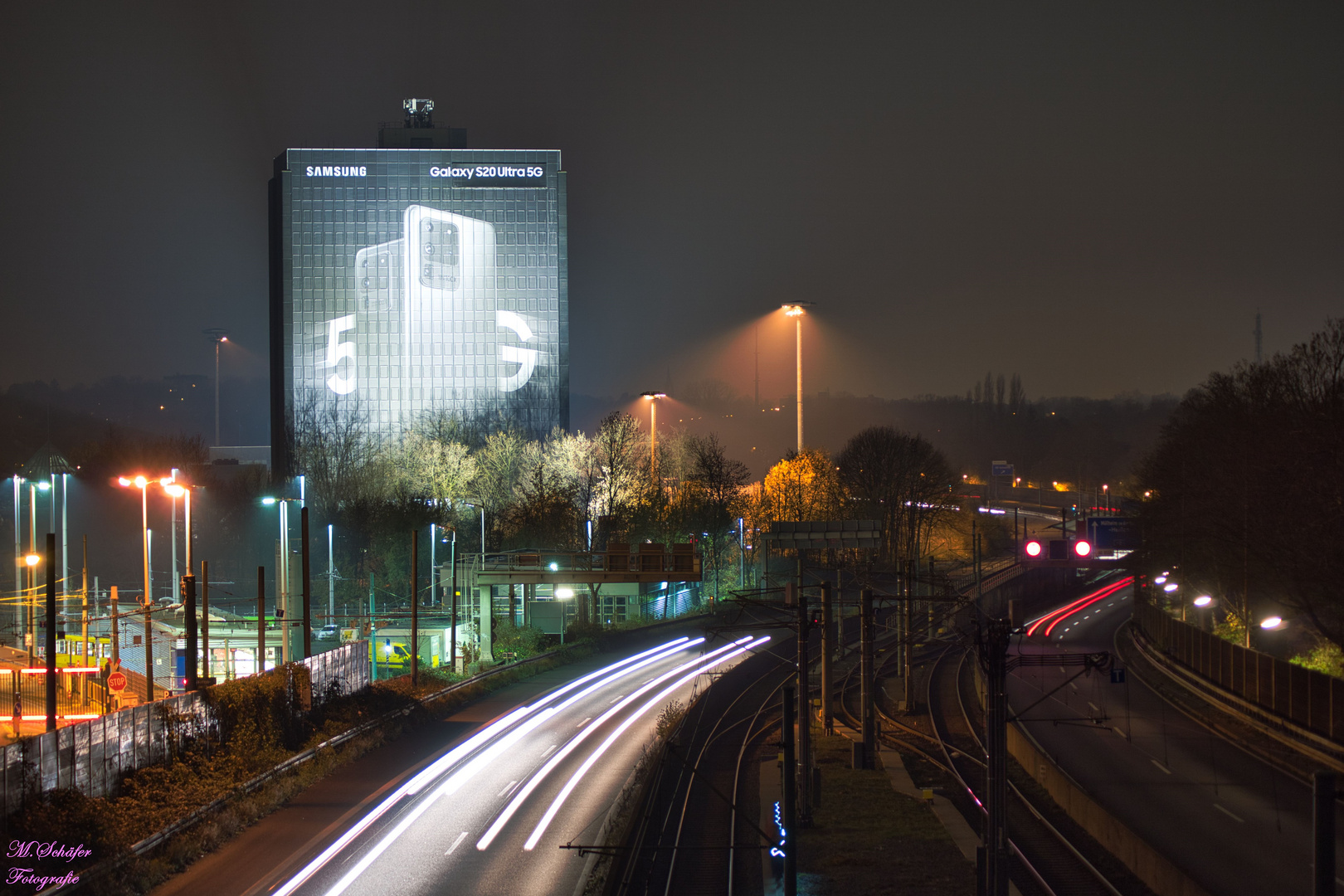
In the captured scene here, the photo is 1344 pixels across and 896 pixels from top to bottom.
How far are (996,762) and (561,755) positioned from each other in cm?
1442

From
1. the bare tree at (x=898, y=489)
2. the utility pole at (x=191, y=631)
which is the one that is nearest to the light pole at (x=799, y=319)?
the bare tree at (x=898, y=489)

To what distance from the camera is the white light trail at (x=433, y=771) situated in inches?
666

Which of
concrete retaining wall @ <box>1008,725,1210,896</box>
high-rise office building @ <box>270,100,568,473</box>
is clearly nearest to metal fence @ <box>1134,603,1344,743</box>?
concrete retaining wall @ <box>1008,725,1210,896</box>

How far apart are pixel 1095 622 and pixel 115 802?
5489 cm

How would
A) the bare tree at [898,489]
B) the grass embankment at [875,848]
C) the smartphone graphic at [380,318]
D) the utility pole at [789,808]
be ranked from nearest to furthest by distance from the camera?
the utility pole at [789,808], the grass embankment at [875,848], the bare tree at [898,489], the smartphone graphic at [380,318]

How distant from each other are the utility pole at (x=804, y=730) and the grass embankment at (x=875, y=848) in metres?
0.42

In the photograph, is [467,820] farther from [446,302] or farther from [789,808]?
[446,302]

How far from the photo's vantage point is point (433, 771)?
79.1 feet

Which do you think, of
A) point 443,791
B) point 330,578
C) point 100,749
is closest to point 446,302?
point 330,578

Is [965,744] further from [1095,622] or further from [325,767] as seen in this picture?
[1095,622]

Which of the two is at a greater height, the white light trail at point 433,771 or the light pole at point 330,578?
the light pole at point 330,578

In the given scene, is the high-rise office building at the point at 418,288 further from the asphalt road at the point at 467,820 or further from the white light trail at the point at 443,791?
the white light trail at the point at 443,791

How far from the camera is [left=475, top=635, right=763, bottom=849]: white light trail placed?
1958cm

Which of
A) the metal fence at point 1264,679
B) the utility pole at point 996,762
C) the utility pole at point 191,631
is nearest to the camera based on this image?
the utility pole at point 996,762
